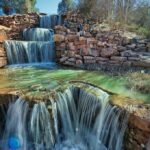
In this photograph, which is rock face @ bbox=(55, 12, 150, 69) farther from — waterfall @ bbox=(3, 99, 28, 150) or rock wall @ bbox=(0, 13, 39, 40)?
waterfall @ bbox=(3, 99, 28, 150)

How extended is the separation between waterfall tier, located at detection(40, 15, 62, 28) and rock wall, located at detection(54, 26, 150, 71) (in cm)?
323

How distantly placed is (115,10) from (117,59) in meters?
3.61

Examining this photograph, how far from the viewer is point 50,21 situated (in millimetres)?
10320

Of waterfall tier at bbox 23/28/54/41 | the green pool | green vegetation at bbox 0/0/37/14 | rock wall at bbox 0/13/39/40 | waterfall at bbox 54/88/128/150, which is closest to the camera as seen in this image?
waterfall at bbox 54/88/128/150

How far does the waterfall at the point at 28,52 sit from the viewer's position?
718 cm

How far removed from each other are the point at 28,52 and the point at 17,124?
397 centimetres

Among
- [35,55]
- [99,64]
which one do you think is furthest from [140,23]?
[35,55]

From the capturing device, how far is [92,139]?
370cm

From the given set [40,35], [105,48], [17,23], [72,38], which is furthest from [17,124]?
[17,23]

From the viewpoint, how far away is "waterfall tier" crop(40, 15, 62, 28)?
33.6ft

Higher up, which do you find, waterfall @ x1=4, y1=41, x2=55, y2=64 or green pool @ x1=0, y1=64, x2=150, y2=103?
waterfall @ x1=4, y1=41, x2=55, y2=64

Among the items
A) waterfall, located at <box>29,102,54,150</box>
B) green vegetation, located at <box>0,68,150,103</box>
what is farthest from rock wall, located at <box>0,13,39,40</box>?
waterfall, located at <box>29,102,54,150</box>

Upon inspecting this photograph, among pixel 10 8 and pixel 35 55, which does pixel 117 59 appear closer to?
pixel 35 55

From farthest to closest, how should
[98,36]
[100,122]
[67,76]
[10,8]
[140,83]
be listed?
[10,8] < [98,36] < [67,76] < [140,83] < [100,122]
